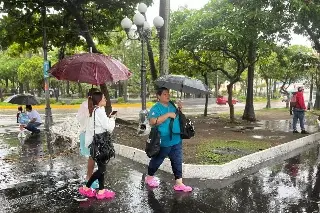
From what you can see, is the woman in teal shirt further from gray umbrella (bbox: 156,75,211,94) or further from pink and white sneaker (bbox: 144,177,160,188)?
gray umbrella (bbox: 156,75,211,94)

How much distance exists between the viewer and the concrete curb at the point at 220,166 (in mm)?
6875

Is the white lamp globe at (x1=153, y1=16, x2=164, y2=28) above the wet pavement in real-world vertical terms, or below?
above

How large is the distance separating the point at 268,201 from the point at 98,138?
2815 mm

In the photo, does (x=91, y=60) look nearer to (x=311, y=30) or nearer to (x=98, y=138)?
(x=98, y=138)

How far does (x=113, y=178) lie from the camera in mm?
6797

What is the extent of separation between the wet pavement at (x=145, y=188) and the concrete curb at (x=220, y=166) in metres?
0.20

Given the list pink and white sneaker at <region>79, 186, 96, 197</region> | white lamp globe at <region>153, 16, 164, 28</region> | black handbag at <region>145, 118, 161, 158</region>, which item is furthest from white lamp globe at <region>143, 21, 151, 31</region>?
pink and white sneaker at <region>79, 186, 96, 197</region>

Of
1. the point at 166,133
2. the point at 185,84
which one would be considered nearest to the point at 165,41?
the point at 185,84

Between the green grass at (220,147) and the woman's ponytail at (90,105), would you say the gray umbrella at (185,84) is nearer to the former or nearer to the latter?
the woman's ponytail at (90,105)

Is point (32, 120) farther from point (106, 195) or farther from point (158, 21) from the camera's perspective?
point (106, 195)

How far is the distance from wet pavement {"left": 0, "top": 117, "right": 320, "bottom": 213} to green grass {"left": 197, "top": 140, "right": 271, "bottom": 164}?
2.15ft

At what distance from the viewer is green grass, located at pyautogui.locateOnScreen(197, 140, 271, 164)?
25.8 ft

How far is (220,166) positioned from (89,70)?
3.17m

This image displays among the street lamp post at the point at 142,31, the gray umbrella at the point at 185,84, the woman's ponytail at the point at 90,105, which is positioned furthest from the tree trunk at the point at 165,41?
the woman's ponytail at the point at 90,105
